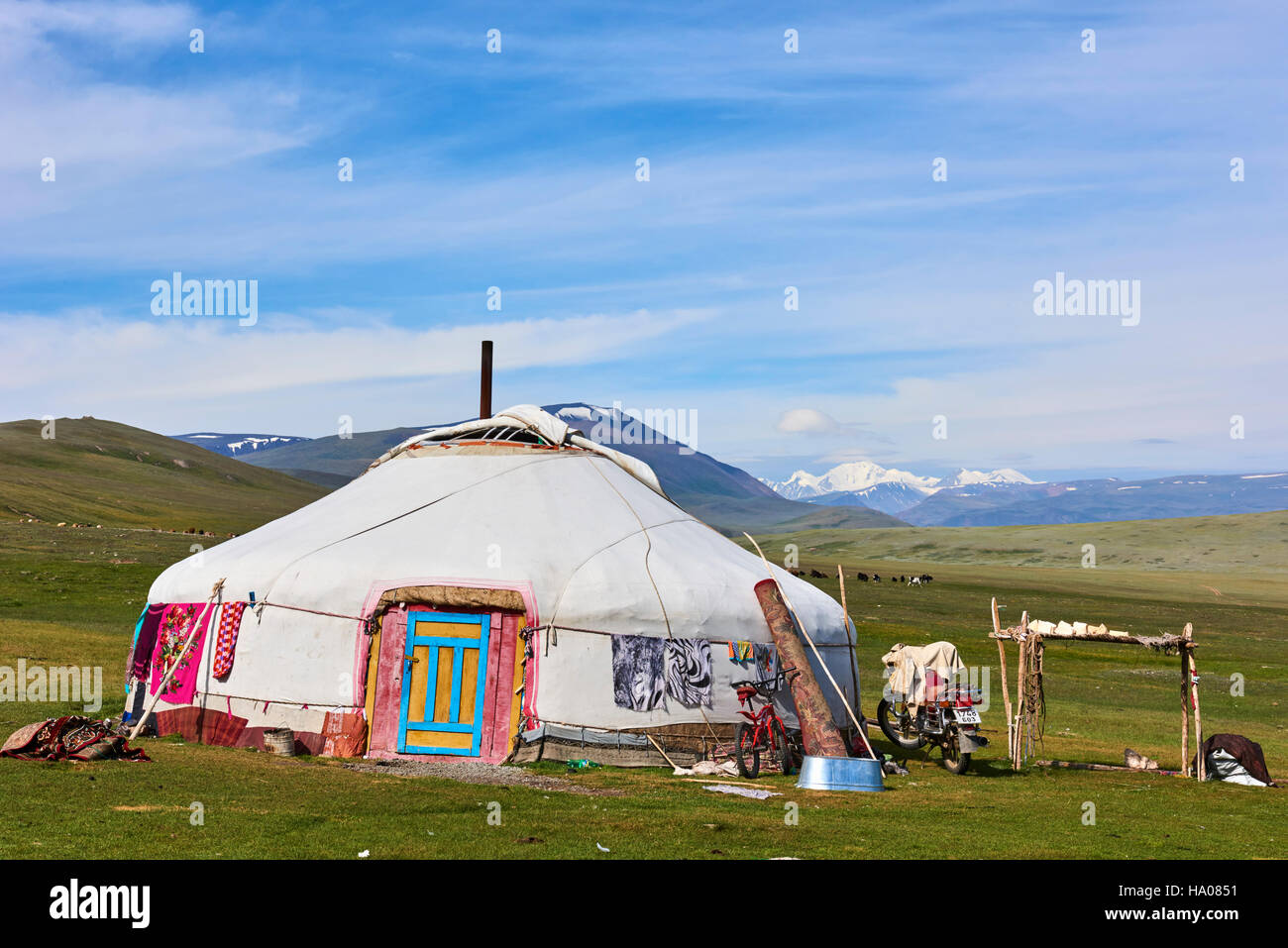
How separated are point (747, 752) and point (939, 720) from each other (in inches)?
130

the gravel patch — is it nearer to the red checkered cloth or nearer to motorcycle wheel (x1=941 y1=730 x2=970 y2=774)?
the red checkered cloth

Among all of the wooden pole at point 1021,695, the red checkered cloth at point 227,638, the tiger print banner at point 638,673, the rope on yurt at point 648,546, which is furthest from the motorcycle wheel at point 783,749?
the red checkered cloth at point 227,638

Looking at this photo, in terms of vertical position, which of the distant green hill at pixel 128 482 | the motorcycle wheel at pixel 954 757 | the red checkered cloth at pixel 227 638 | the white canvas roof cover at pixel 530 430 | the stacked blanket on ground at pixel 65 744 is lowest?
the motorcycle wheel at pixel 954 757

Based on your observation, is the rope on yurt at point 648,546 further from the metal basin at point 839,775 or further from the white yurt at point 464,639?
the metal basin at point 839,775

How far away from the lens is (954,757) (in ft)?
50.3

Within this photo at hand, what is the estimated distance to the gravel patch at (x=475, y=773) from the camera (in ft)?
39.2

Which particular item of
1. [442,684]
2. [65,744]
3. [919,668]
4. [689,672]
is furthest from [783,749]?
[65,744]

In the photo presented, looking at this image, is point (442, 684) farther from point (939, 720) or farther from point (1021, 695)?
point (1021, 695)

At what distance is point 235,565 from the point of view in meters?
14.8

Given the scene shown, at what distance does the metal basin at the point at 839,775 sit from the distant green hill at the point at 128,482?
3056 inches

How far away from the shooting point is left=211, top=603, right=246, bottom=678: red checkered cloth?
14.3 metres
